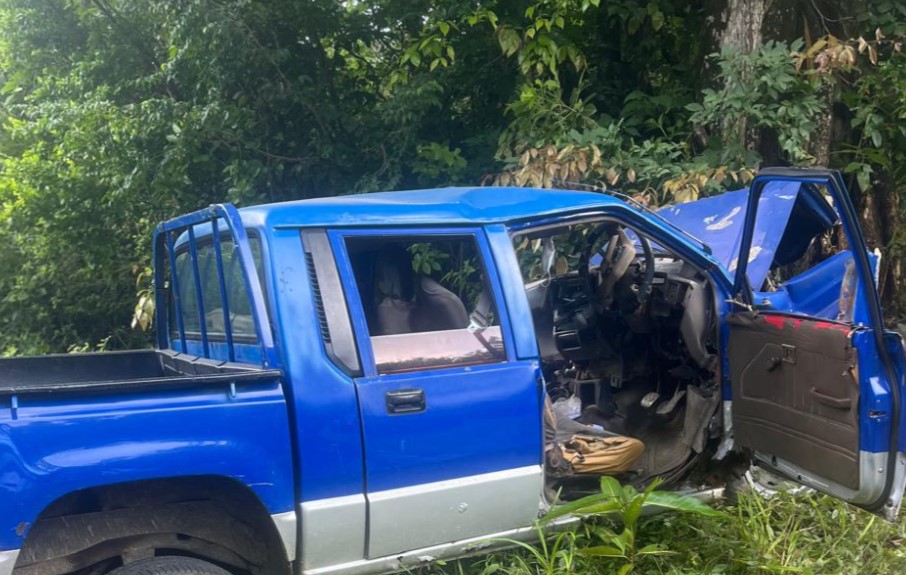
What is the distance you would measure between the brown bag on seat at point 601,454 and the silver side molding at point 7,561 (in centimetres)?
227

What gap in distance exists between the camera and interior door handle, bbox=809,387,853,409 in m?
3.27

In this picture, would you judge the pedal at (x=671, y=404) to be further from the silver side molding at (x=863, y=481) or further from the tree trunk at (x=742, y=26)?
the tree trunk at (x=742, y=26)

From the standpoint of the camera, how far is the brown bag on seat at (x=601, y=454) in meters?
3.70

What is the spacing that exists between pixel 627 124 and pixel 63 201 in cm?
593

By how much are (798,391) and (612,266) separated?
115 centimetres

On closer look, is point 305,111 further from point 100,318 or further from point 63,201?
point 100,318

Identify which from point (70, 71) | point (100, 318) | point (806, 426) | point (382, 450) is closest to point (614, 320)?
point (806, 426)

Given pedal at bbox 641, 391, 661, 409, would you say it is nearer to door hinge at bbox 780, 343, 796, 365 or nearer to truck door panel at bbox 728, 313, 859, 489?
truck door panel at bbox 728, 313, 859, 489

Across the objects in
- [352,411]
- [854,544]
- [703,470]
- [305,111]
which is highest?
[305,111]

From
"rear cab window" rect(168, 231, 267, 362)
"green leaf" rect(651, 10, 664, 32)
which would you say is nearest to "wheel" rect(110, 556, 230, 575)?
"rear cab window" rect(168, 231, 267, 362)

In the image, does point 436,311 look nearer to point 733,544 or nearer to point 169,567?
point 169,567

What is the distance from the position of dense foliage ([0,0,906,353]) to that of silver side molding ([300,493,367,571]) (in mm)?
3851

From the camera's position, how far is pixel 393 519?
3082mm

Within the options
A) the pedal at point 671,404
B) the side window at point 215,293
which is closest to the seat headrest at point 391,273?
the side window at point 215,293
